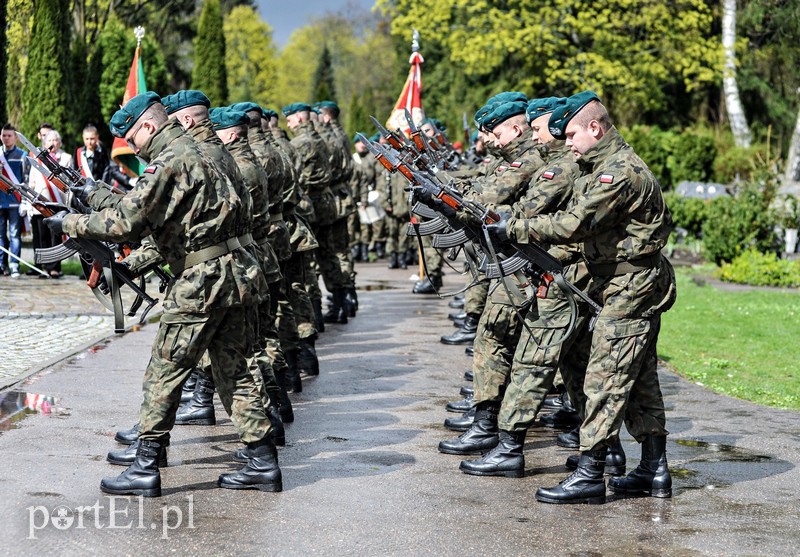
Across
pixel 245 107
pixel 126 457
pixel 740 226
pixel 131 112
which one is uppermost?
pixel 245 107

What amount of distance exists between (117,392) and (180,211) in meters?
3.36

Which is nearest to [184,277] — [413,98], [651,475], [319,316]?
[651,475]

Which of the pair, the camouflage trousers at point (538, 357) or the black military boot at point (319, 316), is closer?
the camouflage trousers at point (538, 357)

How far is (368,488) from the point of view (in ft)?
22.1

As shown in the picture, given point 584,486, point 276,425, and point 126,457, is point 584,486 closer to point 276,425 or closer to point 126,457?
point 276,425

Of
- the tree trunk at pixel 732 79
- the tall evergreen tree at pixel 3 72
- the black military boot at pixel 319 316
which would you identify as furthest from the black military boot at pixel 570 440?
the tree trunk at pixel 732 79

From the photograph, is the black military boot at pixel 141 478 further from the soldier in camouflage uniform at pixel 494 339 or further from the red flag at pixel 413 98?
the red flag at pixel 413 98

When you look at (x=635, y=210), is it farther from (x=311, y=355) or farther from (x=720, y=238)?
(x=720, y=238)

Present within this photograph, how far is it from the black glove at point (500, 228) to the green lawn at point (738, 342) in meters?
3.98

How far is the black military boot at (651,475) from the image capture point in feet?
22.0

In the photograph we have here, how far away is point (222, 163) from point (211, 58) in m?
30.1

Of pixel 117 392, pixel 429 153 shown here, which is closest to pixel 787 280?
pixel 429 153

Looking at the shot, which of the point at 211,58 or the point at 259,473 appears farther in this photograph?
the point at 211,58

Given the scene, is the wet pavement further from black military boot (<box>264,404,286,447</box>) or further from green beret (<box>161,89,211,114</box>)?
green beret (<box>161,89,211,114</box>)
